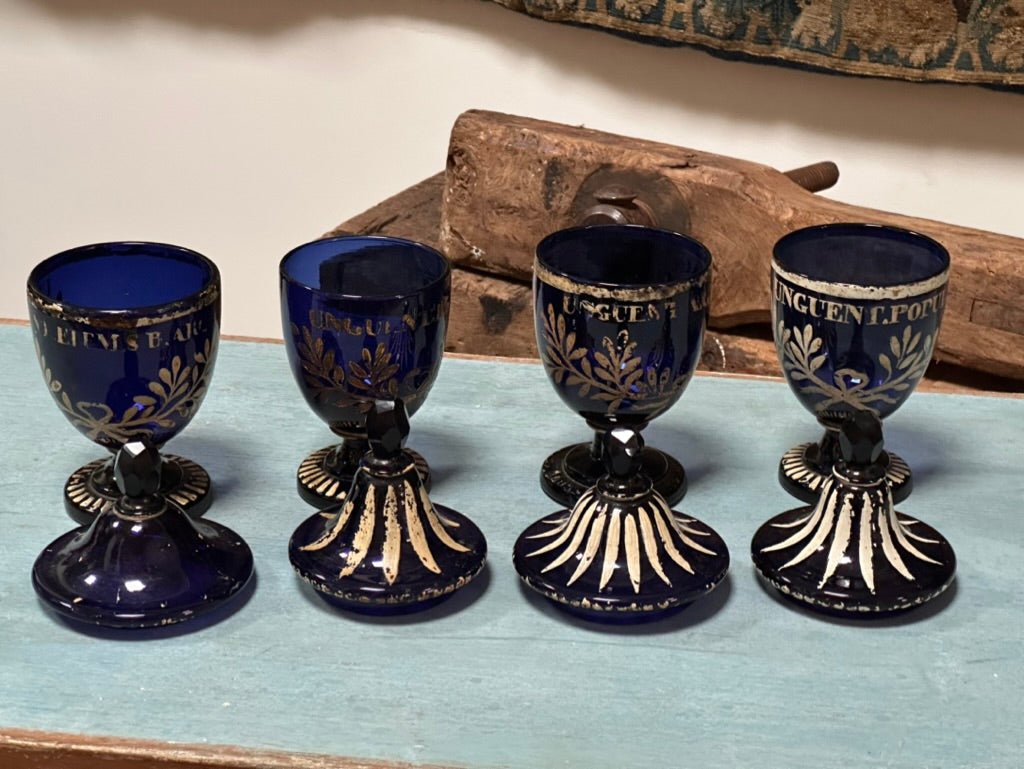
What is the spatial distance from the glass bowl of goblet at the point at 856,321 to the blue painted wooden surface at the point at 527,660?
0.09 meters

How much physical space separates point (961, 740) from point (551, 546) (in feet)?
0.68

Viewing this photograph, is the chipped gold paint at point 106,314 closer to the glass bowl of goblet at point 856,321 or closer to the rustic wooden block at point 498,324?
the glass bowl of goblet at point 856,321

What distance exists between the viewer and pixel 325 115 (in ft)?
6.17

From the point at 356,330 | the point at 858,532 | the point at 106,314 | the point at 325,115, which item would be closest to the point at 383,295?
the point at 356,330

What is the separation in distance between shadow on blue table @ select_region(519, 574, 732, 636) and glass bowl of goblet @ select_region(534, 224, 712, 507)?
9 cm

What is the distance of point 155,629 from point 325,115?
1281mm

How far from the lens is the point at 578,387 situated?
2.38ft

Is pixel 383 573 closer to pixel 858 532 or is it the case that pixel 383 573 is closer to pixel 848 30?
pixel 858 532

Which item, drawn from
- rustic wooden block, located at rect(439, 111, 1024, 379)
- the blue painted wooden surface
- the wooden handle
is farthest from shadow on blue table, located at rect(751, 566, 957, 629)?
the wooden handle

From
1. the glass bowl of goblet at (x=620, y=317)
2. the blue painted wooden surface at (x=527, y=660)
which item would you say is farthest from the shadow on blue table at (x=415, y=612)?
the glass bowl of goblet at (x=620, y=317)

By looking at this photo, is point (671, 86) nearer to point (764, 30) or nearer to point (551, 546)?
point (764, 30)

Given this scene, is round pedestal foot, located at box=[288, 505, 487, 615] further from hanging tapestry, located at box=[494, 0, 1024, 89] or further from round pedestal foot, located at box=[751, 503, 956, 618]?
hanging tapestry, located at box=[494, 0, 1024, 89]

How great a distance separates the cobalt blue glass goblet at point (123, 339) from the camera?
2.24ft

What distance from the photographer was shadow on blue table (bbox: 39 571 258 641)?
681mm
